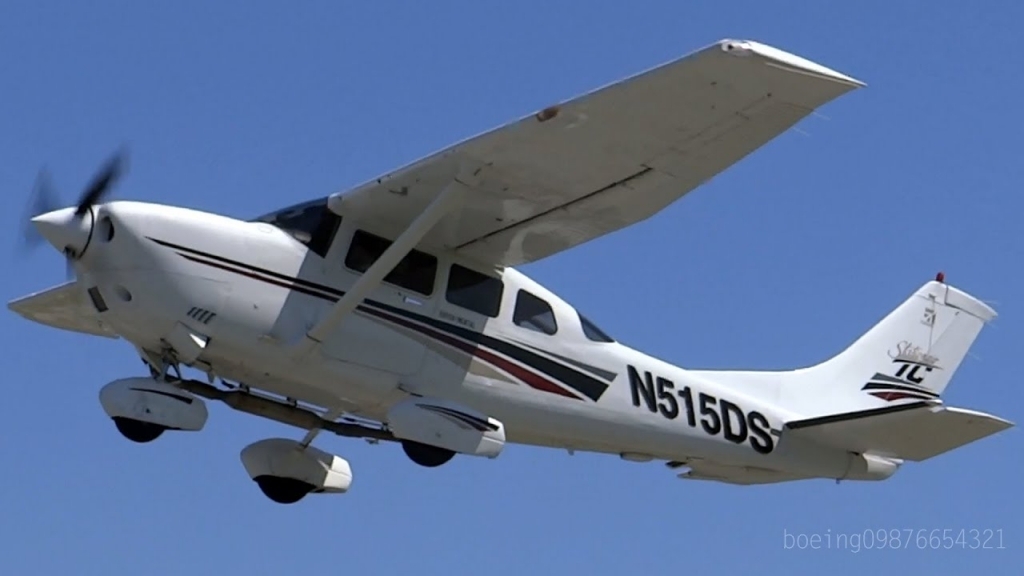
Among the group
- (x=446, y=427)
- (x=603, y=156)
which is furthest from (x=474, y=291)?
(x=603, y=156)

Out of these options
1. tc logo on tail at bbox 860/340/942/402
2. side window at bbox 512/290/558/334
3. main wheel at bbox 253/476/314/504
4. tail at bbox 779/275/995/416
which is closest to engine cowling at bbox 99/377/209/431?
main wheel at bbox 253/476/314/504

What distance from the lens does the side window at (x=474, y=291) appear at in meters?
14.6

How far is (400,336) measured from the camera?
562 inches

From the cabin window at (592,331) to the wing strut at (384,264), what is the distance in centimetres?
191

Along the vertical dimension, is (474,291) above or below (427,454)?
above

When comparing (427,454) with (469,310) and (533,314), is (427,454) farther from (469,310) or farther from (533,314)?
(533,314)

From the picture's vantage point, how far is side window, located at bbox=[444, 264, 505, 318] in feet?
48.0

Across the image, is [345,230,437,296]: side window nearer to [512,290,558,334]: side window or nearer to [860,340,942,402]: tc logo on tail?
[512,290,558,334]: side window

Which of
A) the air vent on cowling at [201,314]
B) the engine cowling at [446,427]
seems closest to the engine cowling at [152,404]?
the air vent on cowling at [201,314]

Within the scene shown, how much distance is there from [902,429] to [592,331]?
8.95 ft

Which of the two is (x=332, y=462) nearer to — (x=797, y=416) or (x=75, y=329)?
(x=75, y=329)

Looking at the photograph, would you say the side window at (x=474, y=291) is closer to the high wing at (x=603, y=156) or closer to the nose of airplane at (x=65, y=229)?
the high wing at (x=603, y=156)

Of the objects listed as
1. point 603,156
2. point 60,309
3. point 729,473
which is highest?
point 603,156

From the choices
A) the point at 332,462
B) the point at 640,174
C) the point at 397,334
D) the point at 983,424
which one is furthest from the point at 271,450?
the point at 983,424
